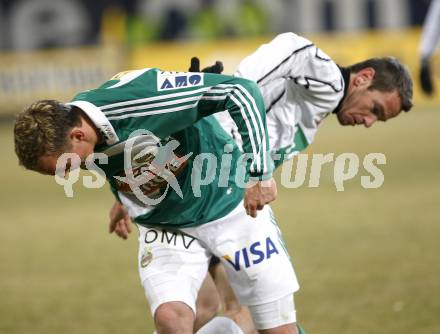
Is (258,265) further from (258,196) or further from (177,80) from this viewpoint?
(177,80)

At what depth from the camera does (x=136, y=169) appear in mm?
4598

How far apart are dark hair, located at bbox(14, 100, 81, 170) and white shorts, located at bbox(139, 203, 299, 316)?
965 mm

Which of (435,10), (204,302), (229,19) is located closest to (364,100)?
(204,302)

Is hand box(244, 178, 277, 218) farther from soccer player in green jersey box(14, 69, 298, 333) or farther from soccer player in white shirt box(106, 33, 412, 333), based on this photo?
soccer player in white shirt box(106, 33, 412, 333)

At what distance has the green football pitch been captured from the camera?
20.4ft

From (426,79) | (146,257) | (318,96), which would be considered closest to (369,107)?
(318,96)

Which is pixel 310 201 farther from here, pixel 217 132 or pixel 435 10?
pixel 217 132

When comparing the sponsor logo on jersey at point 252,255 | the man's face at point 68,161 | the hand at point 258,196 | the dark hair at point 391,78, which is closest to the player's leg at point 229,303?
the sponsor logo on jersey at point 252,255

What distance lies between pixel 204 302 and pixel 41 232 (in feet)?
15.5

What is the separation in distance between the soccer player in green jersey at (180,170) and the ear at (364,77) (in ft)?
2.54

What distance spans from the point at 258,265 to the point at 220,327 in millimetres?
429

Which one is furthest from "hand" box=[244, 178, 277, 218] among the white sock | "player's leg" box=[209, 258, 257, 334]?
"player's leg" box=[209, 258, 257, 334]

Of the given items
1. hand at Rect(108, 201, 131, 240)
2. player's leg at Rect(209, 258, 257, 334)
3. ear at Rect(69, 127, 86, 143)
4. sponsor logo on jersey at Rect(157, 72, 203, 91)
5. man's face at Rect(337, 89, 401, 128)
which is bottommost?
player's leg at Rect(209, 258, 257, 334)

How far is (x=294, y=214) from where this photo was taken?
992 centimetres
